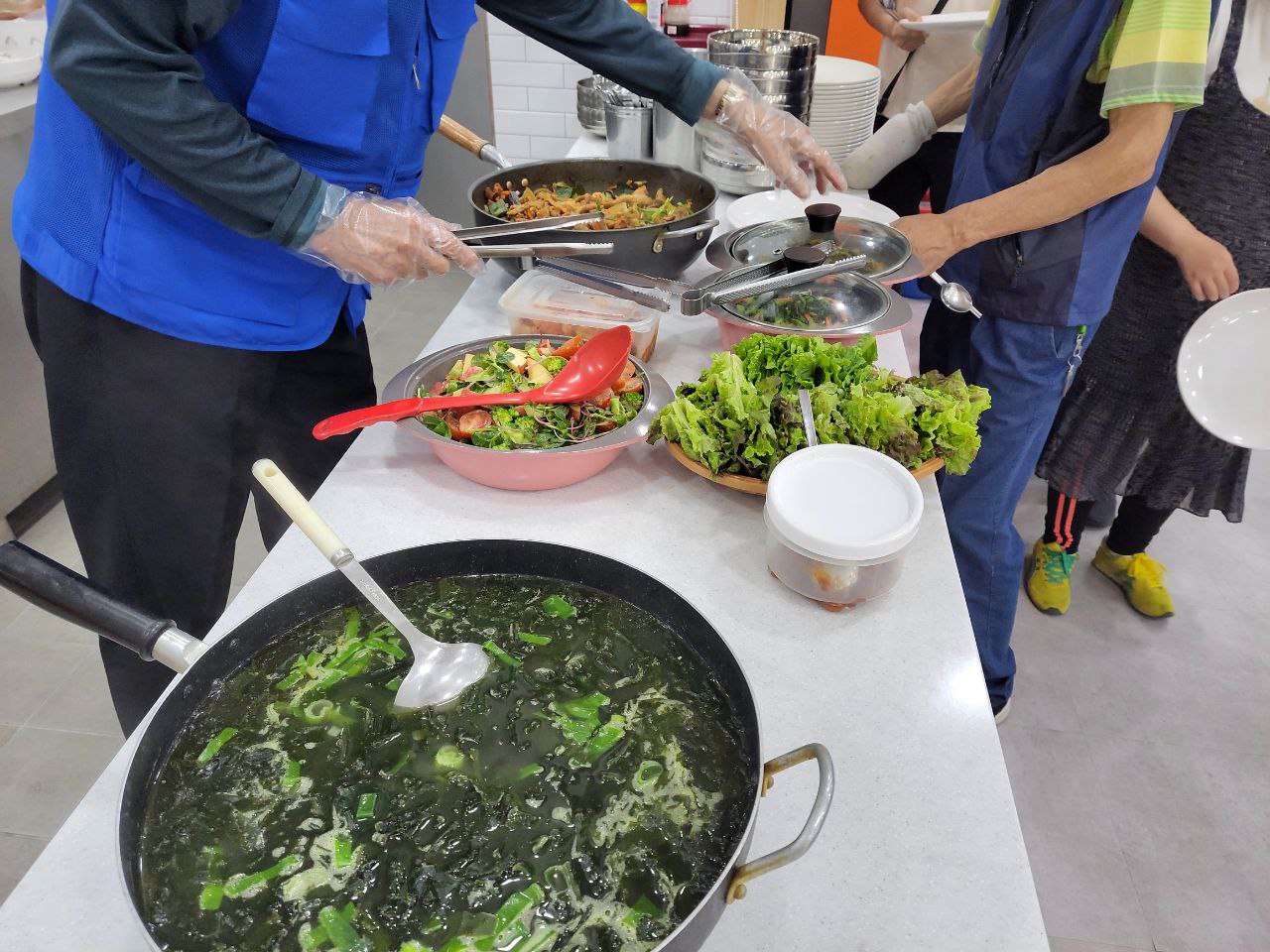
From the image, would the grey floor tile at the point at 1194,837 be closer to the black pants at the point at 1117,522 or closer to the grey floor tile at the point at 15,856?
the black pants at the point at 1117,522

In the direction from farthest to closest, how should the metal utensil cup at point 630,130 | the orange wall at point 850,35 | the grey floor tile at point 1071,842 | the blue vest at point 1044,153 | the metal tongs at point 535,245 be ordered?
1. the orange wall at point 850,35
2. the metal utensil cup at point 630,130
3. the grey floor tile at point 1071,842
4. the blue vest at point 1044,153
5. the metal tongs at point 535,245

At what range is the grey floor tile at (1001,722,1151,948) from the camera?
5.77 ft

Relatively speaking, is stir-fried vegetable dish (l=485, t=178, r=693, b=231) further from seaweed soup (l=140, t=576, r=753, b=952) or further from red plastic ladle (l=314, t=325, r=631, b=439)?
seaweed soup (l=140, t=576, r=753, b=952)

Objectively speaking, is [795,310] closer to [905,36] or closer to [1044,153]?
[1044,153]

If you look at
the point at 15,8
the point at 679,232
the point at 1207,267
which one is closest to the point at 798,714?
the point at 679,232

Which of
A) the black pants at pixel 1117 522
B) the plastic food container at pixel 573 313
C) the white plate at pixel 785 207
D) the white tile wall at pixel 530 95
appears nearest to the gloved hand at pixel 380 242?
the plastic food container at pixel 573 313

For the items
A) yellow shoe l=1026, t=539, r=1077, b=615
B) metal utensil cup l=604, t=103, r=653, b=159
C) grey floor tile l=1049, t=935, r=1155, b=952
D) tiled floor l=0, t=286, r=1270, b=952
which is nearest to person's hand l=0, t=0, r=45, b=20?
tiled floor l=0, t=286, r=1270, b=952

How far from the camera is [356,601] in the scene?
893mm

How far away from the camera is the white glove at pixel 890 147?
2307 millimetres

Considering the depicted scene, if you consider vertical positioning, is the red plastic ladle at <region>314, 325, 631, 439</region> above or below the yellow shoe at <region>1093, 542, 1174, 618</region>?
above

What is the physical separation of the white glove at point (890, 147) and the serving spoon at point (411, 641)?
2.12 meters

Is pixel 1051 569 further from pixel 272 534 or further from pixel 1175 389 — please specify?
pixel 272 534

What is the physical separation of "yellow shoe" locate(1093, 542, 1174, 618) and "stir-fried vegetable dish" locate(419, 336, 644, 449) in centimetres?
206

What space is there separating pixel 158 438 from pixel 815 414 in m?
1.16
